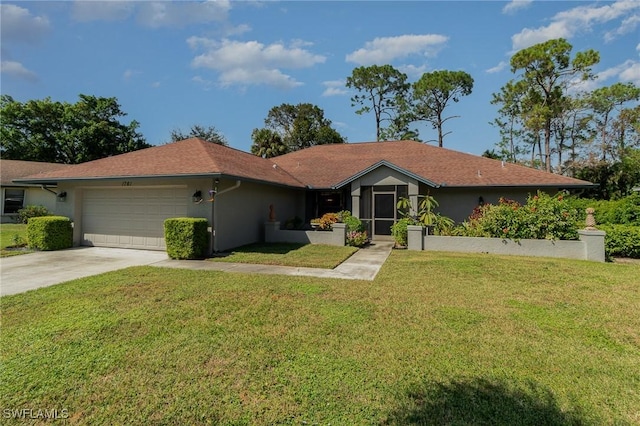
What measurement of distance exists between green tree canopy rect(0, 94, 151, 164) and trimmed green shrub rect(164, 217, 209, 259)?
97.7 feet

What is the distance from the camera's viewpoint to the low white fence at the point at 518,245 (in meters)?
9.79

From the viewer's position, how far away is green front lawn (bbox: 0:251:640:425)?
9.15ft

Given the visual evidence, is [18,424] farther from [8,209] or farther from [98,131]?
[98,131]

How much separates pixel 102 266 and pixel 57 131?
32.8m

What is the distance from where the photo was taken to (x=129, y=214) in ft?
39.2

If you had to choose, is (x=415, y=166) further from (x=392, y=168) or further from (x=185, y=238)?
(x=185, y=238)

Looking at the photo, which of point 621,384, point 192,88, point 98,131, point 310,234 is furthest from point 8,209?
point 621,384

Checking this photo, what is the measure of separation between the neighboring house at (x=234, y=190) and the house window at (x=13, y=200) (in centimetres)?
1239

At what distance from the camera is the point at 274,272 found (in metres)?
7.92

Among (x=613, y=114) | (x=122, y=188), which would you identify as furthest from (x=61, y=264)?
(x=613, y=114)

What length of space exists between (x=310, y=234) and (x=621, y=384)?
1046 cm

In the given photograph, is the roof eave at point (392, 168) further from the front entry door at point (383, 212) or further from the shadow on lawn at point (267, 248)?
the shadow on lawn at point (267, 248)

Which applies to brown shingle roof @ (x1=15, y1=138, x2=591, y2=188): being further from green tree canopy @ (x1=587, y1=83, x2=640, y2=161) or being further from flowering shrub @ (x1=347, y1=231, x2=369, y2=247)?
green tree canopy @ (x1=587, y1=83, x2=640, y2=161)

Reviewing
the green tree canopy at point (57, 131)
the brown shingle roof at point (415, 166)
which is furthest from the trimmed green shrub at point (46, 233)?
the green tree canopy at point (57, 131)
